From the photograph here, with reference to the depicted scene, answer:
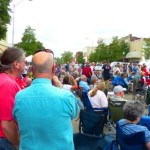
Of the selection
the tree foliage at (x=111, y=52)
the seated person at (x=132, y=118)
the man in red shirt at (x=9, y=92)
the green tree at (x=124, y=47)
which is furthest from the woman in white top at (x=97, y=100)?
the green tree at (x=124, y=47)

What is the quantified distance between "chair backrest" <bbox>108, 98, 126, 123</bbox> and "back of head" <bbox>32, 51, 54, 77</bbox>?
487 centimetres

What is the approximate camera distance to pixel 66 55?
506 feet

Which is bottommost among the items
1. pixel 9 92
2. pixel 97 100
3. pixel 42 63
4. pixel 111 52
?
pixel 97 100

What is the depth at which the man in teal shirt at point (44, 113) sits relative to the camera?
2342 mm

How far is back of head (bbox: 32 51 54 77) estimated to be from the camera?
7.86 ft

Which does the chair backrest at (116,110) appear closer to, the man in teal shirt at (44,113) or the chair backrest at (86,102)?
the chair backrest at (86,102)

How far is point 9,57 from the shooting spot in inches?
117

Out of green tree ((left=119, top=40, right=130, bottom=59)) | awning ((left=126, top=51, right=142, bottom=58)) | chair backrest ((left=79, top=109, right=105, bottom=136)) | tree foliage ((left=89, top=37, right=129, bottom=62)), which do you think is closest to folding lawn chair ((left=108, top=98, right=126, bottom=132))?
chair backrest ((left=79, top=109, right=105, bottom=136))

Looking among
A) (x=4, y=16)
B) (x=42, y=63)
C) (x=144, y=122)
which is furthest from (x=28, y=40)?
(x=42, y=63)

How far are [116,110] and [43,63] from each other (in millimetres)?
5019

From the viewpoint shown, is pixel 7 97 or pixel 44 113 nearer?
pixel 44 113

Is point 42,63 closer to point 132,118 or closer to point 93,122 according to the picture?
point 132,118

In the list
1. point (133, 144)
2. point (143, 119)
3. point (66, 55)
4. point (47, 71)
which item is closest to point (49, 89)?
point (47, 71)

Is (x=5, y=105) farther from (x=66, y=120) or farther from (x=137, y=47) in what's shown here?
(x=137, y=47)
